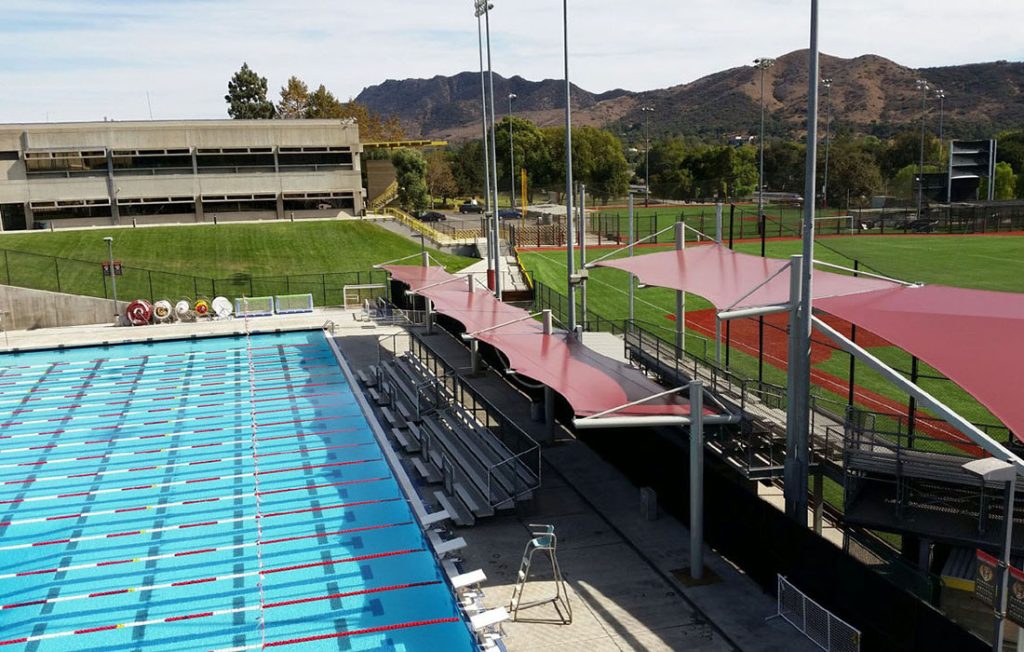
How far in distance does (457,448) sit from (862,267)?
2935 cm

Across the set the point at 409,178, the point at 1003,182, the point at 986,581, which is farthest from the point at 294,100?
the point at 986,581

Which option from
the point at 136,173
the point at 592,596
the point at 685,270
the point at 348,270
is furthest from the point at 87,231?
the point at 592,596

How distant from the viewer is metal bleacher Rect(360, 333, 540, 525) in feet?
52.1

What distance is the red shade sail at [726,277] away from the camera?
15.6 m

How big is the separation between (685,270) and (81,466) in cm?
1448

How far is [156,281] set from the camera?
44312 millimetres

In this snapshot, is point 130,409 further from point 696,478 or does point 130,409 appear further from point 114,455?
point 696,478

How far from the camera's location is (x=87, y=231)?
2162 inches

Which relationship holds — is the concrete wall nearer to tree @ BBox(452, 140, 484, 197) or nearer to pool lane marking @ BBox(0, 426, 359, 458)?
pool lane marking @ BBox(0, 426, 359, 458)

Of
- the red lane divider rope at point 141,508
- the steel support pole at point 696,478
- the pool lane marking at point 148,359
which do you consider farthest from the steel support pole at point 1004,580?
the pool lane marking at point 148,359

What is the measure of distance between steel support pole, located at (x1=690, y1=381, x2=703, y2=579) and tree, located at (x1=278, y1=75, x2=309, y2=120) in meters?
111

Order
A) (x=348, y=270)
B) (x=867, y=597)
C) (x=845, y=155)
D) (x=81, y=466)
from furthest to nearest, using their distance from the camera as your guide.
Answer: (x=845, y=155) → (x=348, y=270) → (x=81, y=466) → (x=867, y=597)

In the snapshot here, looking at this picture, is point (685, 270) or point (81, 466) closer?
point (685, 270)

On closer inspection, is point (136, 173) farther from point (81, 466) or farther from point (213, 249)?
point (81, 466)
